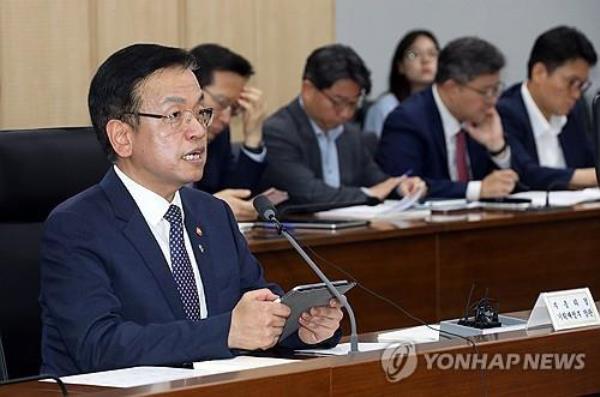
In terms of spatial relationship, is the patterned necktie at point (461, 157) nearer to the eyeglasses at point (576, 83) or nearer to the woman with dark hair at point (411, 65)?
the eyeglasses at point (576, 83)

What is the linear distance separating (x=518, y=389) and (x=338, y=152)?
9.44 feet

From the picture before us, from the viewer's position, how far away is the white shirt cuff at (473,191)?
5078mm

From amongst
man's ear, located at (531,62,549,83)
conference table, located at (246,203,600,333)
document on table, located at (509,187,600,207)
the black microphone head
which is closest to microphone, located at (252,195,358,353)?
the black microphone head

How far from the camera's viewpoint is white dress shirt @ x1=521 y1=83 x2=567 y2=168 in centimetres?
573

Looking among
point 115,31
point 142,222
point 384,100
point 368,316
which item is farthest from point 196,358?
point 384,100

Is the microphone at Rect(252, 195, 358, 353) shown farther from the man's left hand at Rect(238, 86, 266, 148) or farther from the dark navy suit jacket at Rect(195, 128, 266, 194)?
the man's left hand at Rect(238, 86, 266, 148)

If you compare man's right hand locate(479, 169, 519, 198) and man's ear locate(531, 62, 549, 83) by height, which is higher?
man's ear locate(531, 62, 549, 83)

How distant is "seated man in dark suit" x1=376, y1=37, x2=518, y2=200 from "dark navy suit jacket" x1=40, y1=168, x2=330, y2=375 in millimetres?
2555

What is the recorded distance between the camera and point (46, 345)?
271 centimetres

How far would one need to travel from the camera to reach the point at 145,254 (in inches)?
106

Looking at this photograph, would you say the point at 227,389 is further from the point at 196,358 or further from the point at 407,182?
the point at 407,182

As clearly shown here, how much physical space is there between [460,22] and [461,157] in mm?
2298

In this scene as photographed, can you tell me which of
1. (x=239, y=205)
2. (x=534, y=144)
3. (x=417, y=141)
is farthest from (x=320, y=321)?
(x=534, y=144)

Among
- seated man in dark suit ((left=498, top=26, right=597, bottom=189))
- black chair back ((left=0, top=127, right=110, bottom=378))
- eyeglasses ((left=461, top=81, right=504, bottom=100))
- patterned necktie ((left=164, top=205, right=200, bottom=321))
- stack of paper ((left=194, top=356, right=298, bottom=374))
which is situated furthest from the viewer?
seated man in dark suit ((left=498, top=26, right=597, bottom=189))
